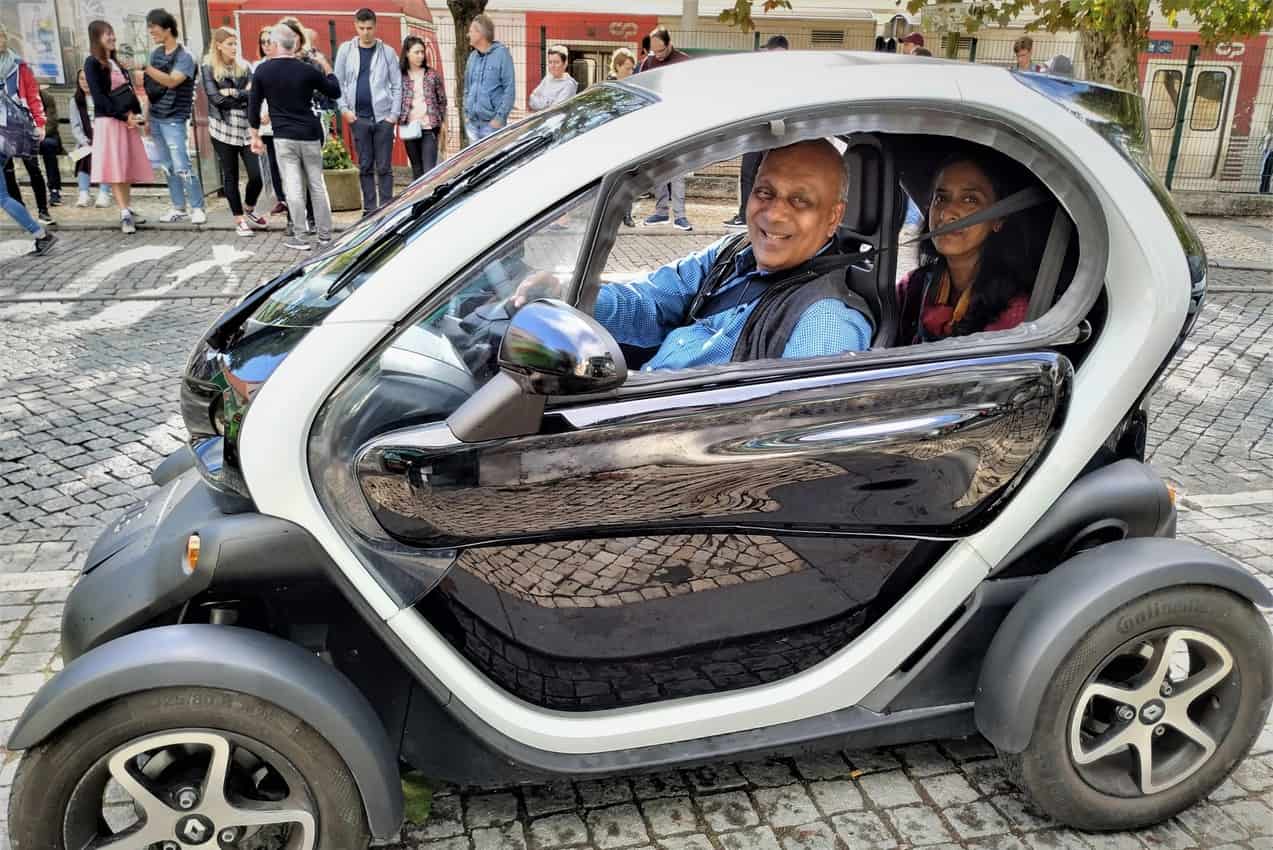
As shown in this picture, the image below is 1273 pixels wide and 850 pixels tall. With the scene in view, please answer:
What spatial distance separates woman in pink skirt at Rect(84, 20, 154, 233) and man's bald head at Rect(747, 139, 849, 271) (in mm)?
9238


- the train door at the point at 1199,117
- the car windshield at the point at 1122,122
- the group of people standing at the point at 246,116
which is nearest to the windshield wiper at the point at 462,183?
the car windshield at the point at 1122,122

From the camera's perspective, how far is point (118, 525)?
8.16ft

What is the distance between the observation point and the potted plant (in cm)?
1163

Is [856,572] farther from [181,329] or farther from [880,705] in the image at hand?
[181,329]

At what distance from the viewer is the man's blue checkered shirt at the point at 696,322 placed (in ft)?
7.74

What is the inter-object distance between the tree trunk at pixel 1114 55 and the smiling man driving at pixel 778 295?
20.6 feet

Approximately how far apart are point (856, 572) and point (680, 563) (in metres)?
0.42

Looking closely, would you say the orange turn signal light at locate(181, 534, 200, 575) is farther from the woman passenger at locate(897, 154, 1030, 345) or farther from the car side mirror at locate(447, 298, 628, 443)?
the woman passenger at locate(897, 154, 1030, 345)

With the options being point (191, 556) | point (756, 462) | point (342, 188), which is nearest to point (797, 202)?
point (756, 462)

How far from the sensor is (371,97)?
10.3 meters

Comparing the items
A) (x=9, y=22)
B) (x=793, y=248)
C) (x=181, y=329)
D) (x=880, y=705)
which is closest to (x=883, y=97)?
(x=793, y=248)

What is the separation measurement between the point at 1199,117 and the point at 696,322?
13.7 m

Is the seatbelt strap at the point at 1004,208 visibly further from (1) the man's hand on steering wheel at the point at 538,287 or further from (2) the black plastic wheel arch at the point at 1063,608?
(1) the man's hand on steering wheel at the point at 538,287

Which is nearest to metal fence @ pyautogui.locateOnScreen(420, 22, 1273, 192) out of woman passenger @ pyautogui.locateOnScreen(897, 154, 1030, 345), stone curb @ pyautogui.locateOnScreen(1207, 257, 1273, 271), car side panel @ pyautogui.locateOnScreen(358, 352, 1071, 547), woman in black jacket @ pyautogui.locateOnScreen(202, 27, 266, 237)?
stone curb @ pyautogui.locateOnScreen(1207, 257, 1273, 271)
